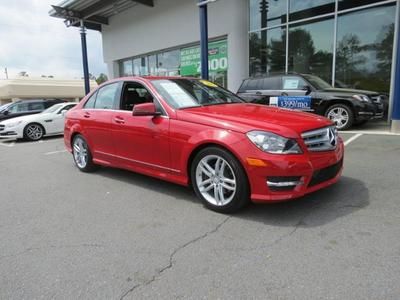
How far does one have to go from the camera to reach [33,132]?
11625mm

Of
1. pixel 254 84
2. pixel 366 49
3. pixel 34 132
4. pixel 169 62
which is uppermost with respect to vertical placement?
pixel 169 62

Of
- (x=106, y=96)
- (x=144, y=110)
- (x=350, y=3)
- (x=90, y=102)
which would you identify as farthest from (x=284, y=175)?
(x=350, y=3)

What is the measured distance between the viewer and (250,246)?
290 cm

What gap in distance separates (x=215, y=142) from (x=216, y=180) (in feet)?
1.45

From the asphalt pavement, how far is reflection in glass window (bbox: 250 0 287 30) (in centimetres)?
932

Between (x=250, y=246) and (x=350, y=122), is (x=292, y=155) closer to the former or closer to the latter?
(x=250, y=246)

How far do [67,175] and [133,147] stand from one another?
1.98 meters

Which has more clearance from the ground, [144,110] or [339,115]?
[144,110]

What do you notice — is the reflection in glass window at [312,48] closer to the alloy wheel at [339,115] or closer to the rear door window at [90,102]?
the alloy wheel at [339,115]

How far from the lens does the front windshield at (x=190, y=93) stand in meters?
4.27

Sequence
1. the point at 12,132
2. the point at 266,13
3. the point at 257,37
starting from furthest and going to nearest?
the point at 257,37 < the point at 266,13 < the point at 12,132

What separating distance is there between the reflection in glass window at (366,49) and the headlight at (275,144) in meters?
8.71

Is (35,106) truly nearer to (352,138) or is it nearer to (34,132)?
(34,132)

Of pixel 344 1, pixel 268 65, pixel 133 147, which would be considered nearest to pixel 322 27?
pixel 344 1
